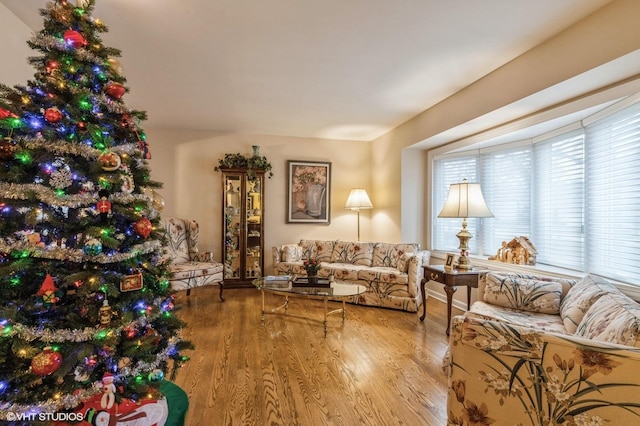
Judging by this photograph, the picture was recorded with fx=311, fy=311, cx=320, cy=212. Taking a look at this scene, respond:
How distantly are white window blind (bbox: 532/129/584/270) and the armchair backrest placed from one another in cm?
446

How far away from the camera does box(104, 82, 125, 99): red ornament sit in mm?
1436

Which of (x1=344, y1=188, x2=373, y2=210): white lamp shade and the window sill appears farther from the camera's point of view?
(x1=344, y1=188, x2=373, y2=210): white lamp shade

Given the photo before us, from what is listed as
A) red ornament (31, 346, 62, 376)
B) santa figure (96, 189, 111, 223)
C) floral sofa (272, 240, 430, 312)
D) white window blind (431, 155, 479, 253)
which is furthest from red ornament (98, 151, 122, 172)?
white window blind (431, 155, 479, 253)

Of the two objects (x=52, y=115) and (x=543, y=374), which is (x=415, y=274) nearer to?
(x=543, y=374)

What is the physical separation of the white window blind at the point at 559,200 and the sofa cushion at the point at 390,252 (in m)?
1.49

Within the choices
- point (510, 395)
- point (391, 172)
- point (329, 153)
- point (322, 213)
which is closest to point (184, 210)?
point (322, 213)

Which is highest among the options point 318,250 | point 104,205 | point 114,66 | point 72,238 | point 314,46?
point 314,46

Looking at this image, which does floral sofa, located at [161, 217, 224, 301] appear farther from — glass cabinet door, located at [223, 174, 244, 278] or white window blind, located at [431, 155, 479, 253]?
white window blind, located at [431, 155, 479, 253]

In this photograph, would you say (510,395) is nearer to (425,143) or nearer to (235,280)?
(425,143)

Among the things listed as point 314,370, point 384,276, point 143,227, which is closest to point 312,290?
point 314,370

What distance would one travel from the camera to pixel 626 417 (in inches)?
39.9

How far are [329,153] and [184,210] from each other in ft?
8.92

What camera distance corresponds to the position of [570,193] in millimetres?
3084

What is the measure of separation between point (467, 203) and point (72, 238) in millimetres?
3086
